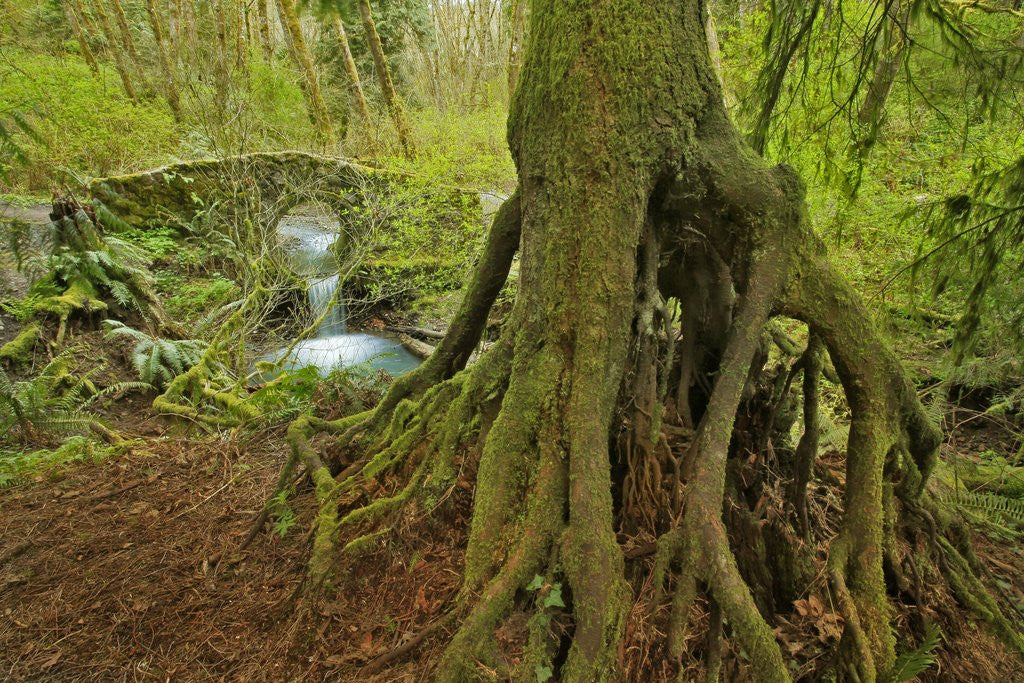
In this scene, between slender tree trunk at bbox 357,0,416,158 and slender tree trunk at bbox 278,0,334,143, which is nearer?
slender tree trunk at bbox 278,0,334,143

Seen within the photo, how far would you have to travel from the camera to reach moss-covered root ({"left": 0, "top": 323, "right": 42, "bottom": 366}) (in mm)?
4939

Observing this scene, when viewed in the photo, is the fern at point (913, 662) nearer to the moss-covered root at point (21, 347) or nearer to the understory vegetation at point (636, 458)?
the understory vegetation at point (636, 458)

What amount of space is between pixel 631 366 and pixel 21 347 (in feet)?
20.6

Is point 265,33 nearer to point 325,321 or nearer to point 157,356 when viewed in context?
point 325,321

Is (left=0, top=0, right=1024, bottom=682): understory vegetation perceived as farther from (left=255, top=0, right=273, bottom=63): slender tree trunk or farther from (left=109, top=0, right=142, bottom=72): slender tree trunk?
(left=109, top=0, right=142, bottom=72): slender tree trunk

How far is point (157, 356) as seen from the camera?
543cm

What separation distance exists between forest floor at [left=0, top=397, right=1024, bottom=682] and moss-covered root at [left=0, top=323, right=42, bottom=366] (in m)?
2.68

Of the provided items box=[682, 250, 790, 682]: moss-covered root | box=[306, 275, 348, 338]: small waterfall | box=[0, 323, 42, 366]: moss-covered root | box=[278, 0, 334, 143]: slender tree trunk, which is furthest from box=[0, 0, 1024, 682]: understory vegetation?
box=[278, 0, 334, 143]: slender tree trunk

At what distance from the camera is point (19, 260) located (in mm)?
5145

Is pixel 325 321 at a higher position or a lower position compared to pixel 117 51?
lower

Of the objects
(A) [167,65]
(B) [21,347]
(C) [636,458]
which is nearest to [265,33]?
(A) [167,65]

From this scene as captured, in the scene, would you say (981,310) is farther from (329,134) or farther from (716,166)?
(329,134)

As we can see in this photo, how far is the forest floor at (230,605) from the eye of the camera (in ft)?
6.05

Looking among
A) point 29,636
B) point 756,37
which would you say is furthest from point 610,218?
point 756,37
